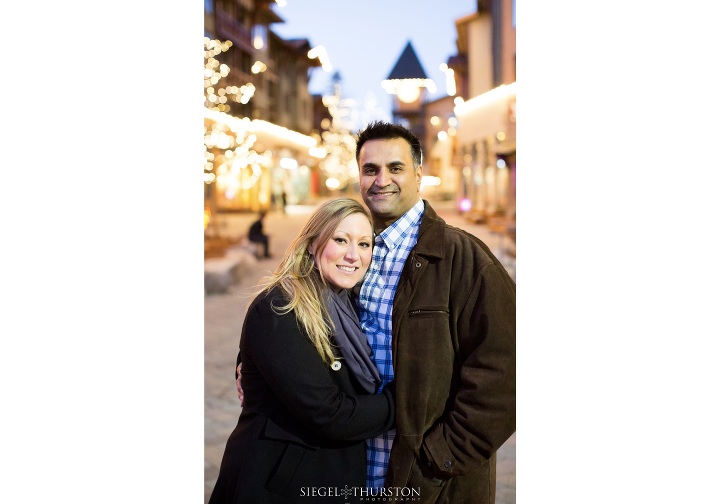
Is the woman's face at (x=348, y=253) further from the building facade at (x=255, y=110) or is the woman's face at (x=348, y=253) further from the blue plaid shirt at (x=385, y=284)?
the building facade at (x=255, y=110)

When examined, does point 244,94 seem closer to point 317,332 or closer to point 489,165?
point 489,165

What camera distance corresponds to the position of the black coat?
63.0 inches

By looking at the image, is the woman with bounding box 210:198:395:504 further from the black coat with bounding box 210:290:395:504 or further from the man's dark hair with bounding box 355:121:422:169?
the man's dark hair with bounding box 355:121:422:169

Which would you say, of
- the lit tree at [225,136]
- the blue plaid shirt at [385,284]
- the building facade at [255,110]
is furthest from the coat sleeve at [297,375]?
the lit tree at [225,136]

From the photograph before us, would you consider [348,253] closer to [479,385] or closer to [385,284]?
[385,284]

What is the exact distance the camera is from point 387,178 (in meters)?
1.69

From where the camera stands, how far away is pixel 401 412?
170 cm

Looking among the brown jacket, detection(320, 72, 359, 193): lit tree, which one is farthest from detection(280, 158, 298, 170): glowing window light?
the brown jacket

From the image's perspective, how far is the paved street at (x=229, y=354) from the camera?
212cm

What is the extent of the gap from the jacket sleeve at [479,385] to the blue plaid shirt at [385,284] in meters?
0.18

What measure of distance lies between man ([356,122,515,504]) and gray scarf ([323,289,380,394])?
5 cm

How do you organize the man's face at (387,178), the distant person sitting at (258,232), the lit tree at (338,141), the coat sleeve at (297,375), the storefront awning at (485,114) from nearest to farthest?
the coat sleeve at (297,375), the man's face at (387,178), the lit tree at (338,141), the storefront awning at (485,114), the distant person sitting at (258,232)
